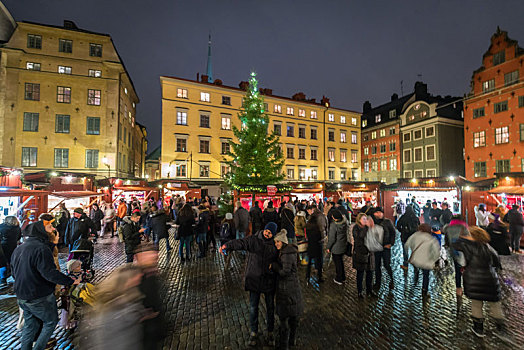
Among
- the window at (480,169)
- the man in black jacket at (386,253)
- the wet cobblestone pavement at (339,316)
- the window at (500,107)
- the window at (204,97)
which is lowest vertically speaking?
the wet cobblestone pavement at (339,316)

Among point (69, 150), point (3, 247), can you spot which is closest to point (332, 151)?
point (69, 150)

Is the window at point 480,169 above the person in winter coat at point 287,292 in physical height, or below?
above

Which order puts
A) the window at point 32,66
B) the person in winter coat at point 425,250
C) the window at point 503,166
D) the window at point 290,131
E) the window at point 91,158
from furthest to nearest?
the window at point 290,131 → the window at point 91,158 → the window at point 32,66 → the window at point 503,166 → the person in winter coat at point 425,250

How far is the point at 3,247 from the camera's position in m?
6.74

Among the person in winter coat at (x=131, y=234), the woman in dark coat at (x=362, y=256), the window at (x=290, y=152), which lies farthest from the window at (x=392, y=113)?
the person in winter coat at (x=131, y=234)

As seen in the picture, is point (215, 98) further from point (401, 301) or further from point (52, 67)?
point (401, 301)

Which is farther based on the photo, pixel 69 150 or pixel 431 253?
pixel 69 150

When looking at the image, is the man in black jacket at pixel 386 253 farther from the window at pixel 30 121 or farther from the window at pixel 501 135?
the window at pixel 30 121

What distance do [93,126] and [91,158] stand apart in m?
3.32

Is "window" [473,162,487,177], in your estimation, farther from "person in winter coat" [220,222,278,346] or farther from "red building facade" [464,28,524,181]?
"person in winter coat" [220,222,278,346]

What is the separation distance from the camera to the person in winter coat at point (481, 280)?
14.3ft

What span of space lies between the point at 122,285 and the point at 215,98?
105ft

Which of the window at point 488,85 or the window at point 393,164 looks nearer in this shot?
the window at point 488,85

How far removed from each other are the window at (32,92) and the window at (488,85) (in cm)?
4479
